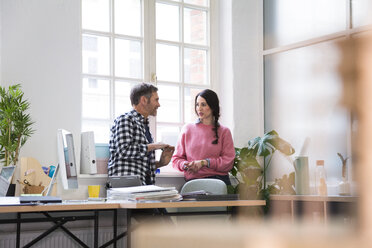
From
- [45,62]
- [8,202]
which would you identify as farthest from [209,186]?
[45,62]

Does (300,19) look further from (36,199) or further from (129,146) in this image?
(129,146)

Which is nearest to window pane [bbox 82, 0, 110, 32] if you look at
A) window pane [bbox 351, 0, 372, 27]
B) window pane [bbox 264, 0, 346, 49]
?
window pane [bbox 264, 0, 346, 49]

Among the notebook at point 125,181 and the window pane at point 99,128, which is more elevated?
the window pane at point 99,128

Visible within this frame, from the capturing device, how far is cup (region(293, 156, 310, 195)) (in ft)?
0.93

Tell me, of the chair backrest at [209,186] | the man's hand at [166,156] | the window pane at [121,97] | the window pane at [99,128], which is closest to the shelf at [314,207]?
the chair backrest at [209,186]

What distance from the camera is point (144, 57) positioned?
3812 mm

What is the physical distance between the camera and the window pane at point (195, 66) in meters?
4.04

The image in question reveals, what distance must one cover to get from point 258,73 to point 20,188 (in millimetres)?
2282

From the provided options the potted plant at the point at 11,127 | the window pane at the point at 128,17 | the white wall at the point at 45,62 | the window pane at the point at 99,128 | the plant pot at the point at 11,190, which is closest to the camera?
the plant pot at the point at 11,190

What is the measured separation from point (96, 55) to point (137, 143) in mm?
1010

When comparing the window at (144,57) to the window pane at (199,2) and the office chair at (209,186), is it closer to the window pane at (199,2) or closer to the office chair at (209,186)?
the window pane at (199,2)

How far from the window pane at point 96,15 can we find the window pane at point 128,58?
A: 0.50 feet

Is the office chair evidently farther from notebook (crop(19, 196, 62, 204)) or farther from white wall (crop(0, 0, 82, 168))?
notebook (crop(19, 196, 62, 204))

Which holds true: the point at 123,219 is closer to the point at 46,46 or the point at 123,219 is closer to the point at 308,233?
the point at 46,46
